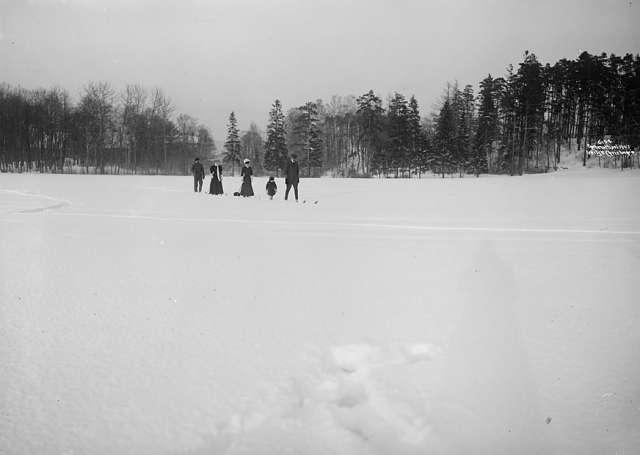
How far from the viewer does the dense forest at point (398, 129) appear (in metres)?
57.4

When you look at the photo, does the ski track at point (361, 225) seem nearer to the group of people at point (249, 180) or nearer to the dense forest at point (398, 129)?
the group of people at point (249, 180)

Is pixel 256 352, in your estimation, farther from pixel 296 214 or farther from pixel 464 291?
pixel 296 214

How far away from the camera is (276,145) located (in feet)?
213

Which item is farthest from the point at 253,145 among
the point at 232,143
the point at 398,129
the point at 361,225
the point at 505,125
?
the point at 361,225

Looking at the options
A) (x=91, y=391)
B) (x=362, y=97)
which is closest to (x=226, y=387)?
(x=91, y=391)

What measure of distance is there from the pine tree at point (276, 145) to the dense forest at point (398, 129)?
0.15m

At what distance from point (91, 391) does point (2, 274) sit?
376 cm

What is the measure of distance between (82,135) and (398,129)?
47.1 m

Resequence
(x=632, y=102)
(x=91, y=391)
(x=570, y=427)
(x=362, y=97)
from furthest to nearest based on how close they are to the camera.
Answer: (x=362, y=97)
(x=632, y=102)
(x=91, y=391)
(x=570, y=427)

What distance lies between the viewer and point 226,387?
3055 millimetres

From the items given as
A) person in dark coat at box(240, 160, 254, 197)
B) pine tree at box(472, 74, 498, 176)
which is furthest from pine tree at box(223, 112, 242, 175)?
person in dark coat at box(240, 160, 254, 197)

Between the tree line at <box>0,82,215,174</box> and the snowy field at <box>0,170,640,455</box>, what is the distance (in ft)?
210

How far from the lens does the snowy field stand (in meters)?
2.63

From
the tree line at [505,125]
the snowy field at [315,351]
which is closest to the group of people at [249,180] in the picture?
the snowy field at [315,351]
